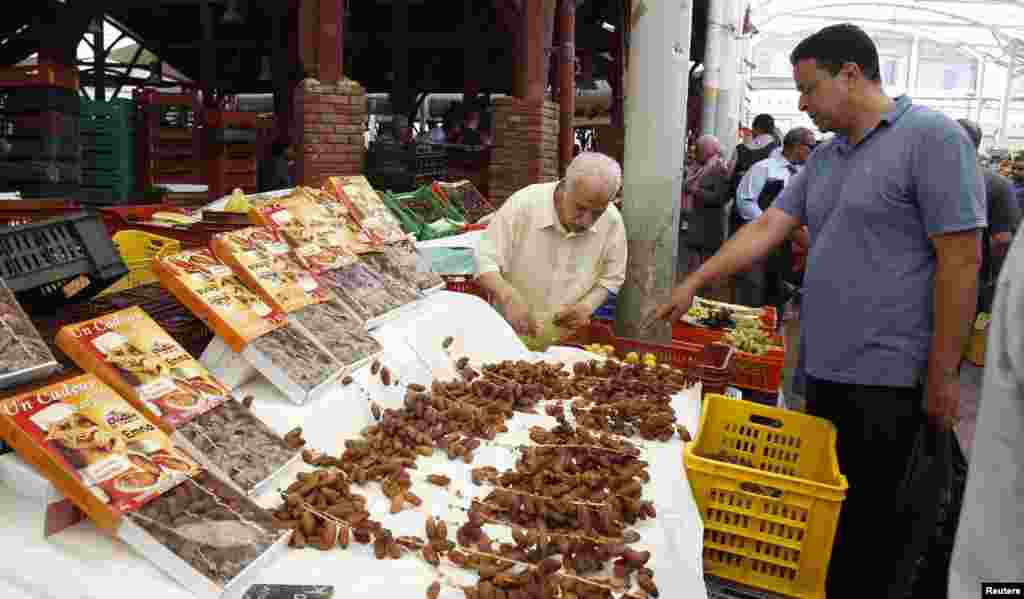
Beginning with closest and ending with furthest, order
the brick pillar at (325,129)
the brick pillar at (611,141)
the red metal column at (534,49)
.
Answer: the brick pillar at (325,129) → the red metal column at (534,49) → the brick pillar at (611,141)

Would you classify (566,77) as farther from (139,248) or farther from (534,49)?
(139,248)

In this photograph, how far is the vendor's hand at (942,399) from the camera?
250cm

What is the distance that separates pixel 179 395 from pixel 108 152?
28.5ft

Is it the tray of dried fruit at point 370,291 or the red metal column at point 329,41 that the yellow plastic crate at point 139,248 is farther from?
the red metal column at point 329,41

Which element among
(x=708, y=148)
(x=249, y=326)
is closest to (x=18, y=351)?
(x=249, y=326)

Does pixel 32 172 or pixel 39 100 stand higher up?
pixel 39 100

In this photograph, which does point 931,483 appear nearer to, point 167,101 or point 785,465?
point 785,465

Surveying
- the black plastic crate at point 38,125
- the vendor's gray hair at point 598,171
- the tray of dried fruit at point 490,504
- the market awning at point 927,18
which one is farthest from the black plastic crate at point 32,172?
the market awning at point 927,18

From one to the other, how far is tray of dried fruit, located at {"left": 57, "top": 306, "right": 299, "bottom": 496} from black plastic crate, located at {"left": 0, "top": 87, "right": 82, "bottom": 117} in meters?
7.52

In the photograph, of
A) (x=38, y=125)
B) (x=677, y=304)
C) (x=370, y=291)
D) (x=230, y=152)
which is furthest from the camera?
(x=230, y=152)

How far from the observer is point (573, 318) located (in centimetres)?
371

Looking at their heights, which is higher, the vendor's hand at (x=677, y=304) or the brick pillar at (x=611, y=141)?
the brick pillar at (x=611, y=141)

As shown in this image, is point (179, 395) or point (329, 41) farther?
point (329, 41)

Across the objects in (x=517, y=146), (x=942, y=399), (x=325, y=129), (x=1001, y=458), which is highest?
(x=325, y=129)
